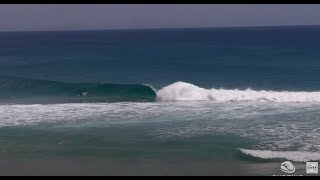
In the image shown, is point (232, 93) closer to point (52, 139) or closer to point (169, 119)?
point (169, 119)

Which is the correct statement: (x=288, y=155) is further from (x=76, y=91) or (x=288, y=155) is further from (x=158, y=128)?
(x=76, y=91)

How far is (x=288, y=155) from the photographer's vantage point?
49.0 ft

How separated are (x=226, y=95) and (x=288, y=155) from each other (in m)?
12.4

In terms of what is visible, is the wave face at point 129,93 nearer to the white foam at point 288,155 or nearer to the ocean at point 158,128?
the ocean at point 158,128

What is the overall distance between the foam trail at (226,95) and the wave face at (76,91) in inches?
42.8

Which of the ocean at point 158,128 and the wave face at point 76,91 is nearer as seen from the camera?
the ocean at point 158,128

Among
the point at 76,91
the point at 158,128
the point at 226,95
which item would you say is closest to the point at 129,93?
the point at 76,91

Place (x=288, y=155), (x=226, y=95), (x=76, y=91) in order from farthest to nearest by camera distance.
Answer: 1. (x=76, y=91)
2. (x=226, y=95)
3. (x=288, y=155)

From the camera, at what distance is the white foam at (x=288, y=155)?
14.5 m

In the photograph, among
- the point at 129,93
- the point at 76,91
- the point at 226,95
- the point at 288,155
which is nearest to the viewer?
the point at 288,155

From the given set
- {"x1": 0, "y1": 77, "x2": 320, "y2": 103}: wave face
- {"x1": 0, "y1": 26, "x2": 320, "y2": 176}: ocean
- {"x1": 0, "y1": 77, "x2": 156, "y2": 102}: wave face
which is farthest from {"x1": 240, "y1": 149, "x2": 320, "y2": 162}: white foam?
{"x1": 0, "y1": 77, "x2": 156, "y2": 102}: wave face

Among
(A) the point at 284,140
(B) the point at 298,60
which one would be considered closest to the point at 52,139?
(A) the point at 284,140

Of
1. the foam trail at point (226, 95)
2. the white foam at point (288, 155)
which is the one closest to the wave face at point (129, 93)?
the foam trail at point (226, 95)

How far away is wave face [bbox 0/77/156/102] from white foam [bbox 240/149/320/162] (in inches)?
506
